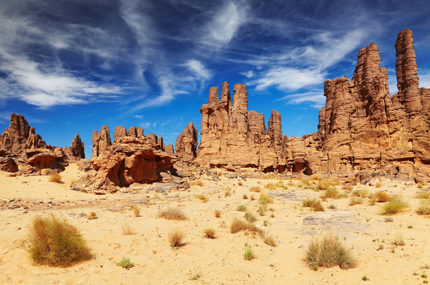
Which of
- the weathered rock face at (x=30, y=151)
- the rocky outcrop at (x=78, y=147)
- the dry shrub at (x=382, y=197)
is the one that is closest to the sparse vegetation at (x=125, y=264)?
the dry shrub at (x=382, y=197)

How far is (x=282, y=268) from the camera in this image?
5965mm

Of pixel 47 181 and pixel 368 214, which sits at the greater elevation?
pixel 47 181

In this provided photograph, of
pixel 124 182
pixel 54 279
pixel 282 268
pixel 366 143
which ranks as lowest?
pixel 282 268

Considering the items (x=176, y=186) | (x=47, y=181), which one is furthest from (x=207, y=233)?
(x=47, y=181)

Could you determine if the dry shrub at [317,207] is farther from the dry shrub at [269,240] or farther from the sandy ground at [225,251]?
the dry shrub at [269,240]

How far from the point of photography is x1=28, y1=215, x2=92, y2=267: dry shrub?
5367 mm

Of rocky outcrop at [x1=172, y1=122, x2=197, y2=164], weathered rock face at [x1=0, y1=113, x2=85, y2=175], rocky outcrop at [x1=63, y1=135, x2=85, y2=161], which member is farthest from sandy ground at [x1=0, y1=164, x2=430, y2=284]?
rocky outcrop at [x1=63, y1=135, x2=85, y2=161]

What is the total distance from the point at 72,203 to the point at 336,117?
119 ft

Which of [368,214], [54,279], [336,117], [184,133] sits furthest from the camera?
[184,133]

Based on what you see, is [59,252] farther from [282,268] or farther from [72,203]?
[72,203]

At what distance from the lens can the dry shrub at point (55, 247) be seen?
537 centimetres

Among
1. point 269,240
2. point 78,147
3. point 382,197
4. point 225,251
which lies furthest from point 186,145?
point 225,251

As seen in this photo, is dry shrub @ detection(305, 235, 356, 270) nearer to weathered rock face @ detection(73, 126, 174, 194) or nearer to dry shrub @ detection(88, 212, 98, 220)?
dry shrub @ detection(88, 212, 98, 220)

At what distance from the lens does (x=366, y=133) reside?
3409 cm
